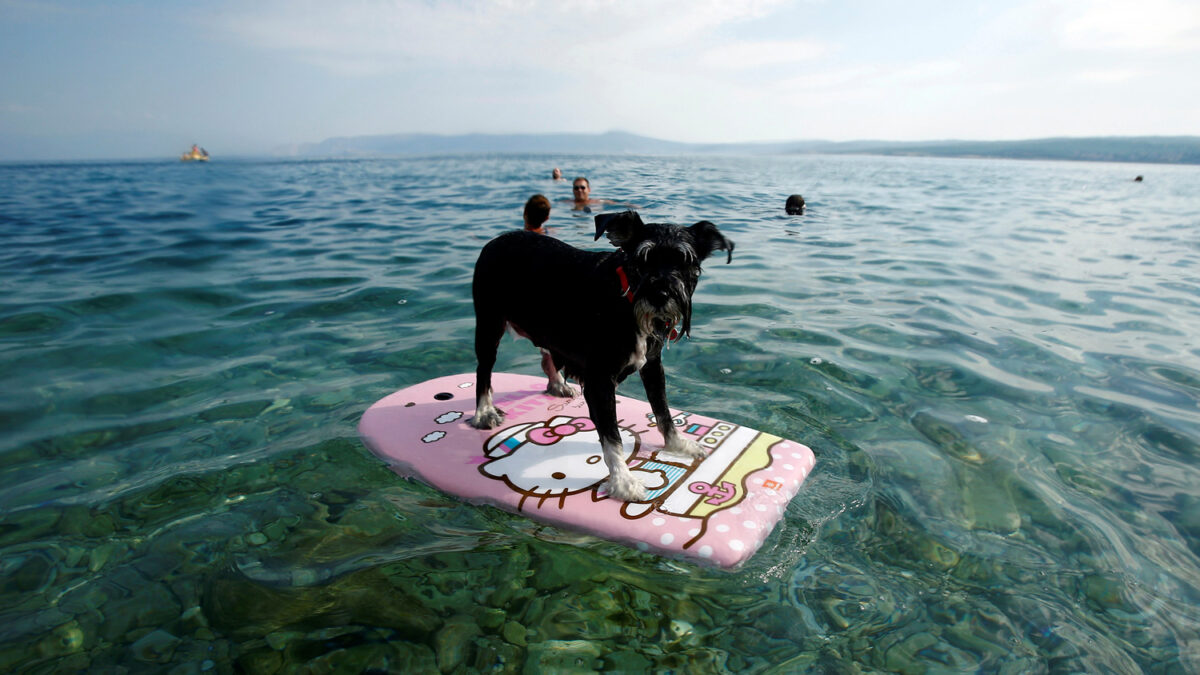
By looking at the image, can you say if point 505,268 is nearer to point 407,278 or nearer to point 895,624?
point 895,624

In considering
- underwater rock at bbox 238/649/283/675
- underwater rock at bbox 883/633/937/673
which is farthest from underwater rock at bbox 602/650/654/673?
underwater rock at bbox 238/649/283/675

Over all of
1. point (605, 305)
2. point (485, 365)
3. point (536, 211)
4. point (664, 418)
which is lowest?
point (664, 418)

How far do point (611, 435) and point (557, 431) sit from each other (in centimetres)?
118

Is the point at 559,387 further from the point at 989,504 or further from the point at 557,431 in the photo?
the point at 989,504

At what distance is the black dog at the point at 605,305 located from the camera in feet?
11.2

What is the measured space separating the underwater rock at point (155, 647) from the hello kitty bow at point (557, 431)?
2.66 m

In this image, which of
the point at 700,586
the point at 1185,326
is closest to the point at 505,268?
the point at 700,586

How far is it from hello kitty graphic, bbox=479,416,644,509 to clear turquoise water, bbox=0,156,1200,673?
1.09ft

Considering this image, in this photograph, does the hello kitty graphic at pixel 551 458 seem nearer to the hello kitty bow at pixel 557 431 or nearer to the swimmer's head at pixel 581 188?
the hello kitty bow at pixel 557 431

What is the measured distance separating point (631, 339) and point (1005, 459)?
12.0ft

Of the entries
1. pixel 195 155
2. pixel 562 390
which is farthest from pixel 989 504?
pixel 195 155

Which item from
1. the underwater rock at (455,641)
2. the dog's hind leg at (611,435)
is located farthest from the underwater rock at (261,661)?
the dog's hind leg at (611,435)

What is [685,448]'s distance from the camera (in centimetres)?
464

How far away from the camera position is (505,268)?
463 centimetres
